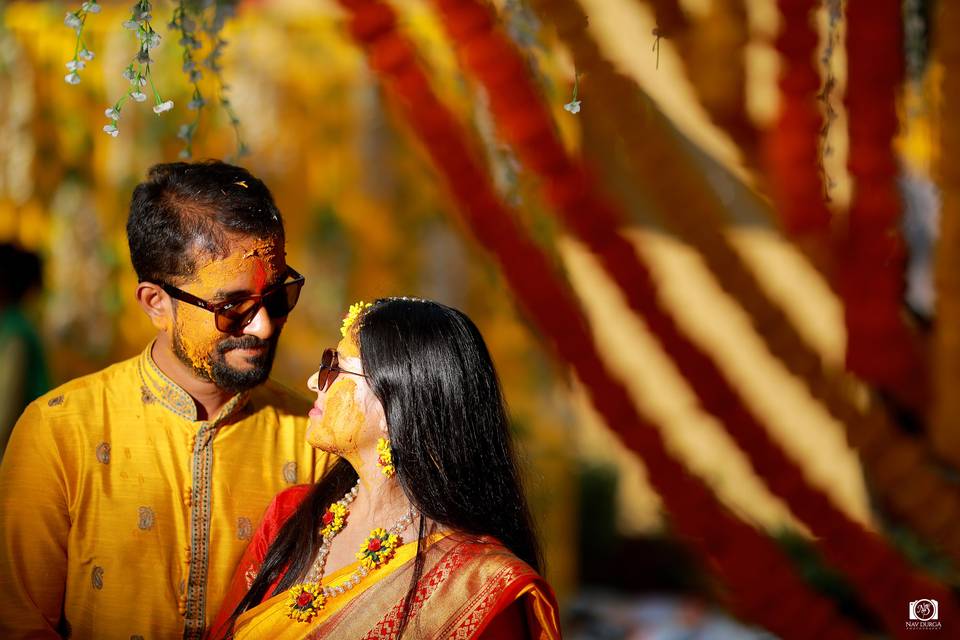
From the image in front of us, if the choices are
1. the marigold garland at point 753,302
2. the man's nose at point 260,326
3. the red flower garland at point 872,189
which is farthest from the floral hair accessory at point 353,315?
the red flower garland at point 872,189

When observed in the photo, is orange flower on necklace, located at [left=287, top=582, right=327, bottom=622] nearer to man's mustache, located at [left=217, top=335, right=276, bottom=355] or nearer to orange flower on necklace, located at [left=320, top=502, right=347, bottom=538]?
orange flower on necklace, located at [left=320, top=502, right=347, bottom=538]

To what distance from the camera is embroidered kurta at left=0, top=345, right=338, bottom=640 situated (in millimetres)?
2400

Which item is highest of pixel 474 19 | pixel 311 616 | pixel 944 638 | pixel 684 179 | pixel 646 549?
pixel 474 19

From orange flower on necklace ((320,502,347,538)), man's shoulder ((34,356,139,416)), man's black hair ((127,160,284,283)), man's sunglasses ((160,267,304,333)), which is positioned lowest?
orange flower on necklace ((320,502,347,538))

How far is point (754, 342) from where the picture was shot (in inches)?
270

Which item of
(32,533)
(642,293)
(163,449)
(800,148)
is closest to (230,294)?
(163,449)

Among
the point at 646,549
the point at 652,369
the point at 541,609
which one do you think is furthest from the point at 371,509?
the point at 646,549

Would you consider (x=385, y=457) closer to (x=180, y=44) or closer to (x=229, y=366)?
(x=229, y=366)

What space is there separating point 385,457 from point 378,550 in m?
0.18

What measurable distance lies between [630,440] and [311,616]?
3.10 feet

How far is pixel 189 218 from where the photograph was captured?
251 centimetres

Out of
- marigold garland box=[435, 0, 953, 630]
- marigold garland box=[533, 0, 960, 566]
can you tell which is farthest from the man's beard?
marigold garland box=[533, 0, 960, 566]

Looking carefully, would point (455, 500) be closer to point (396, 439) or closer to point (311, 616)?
point (396, 439)

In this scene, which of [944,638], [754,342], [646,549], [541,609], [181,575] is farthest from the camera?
[646,549]
